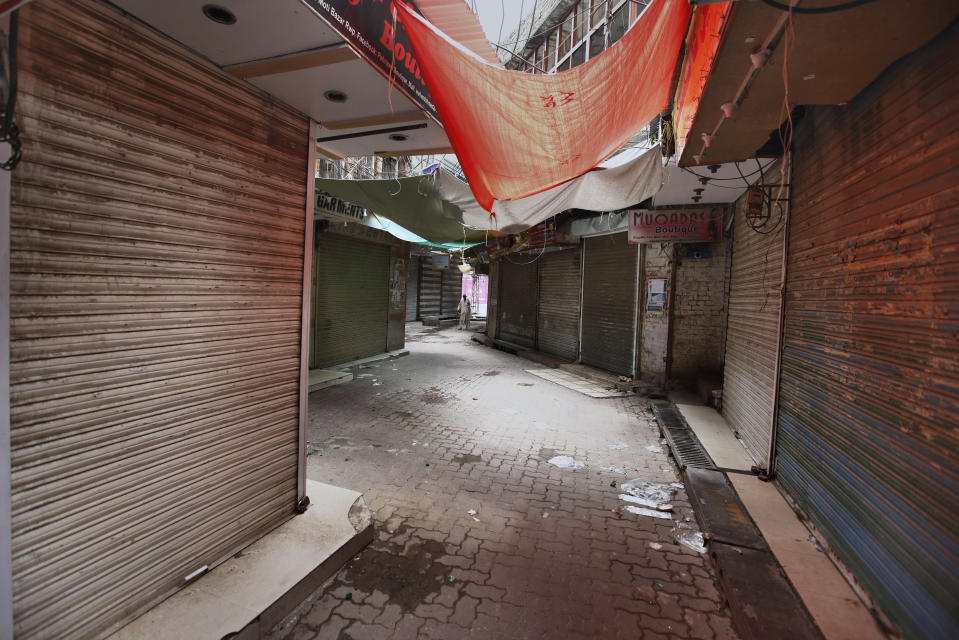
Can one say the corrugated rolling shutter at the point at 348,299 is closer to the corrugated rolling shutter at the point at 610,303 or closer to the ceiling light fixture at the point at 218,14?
the corrugated rolling shutter at the point at 610,303

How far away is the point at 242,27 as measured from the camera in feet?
6.29

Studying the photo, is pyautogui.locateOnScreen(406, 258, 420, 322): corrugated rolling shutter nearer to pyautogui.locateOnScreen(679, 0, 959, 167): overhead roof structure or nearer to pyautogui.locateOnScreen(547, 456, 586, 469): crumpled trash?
pyautogui.locateOnScreen(547, 456, 586, 469): crumpled trash

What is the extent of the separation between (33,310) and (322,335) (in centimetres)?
760

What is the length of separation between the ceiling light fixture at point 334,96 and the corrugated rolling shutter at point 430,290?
1773cm

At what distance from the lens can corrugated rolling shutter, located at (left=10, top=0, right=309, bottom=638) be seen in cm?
166

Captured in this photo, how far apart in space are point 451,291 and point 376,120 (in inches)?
811

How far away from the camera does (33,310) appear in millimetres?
1646

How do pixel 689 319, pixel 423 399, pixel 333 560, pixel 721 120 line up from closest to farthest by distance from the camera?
pixel 333 560, pixel 721 120, pixel 423 399, pixel 689 319

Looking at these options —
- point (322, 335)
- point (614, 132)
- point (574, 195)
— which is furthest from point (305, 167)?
point (322, 335)

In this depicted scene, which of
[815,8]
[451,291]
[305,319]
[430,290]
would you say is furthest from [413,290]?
[815,8]

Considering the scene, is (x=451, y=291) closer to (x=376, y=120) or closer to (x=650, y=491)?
(x=650, y=491)

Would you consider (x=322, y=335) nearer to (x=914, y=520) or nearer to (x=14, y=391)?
(x=14, y=391)

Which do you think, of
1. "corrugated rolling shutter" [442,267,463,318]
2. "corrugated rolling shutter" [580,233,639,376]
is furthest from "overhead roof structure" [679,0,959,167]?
"corrugated rolling shutter" [442,267,463,318]

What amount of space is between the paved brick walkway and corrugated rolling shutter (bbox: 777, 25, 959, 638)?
988mm
